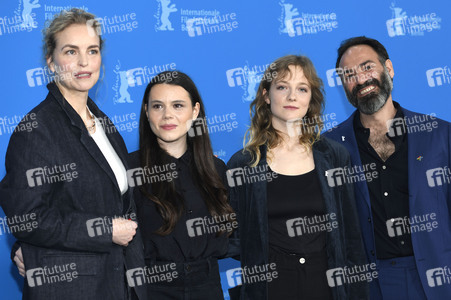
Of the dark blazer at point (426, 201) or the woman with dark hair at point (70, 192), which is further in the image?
the dark blazer at point (426, 201)

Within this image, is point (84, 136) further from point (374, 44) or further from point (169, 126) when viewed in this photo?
point (374, 44)

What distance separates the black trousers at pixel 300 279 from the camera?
2.61 meters

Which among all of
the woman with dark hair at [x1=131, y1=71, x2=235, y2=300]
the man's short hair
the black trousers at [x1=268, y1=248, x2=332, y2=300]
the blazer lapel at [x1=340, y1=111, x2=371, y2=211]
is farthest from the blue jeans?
the man's short hair

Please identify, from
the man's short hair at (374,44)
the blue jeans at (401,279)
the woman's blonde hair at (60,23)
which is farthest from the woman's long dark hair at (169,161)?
the man's short hair at (374,44)

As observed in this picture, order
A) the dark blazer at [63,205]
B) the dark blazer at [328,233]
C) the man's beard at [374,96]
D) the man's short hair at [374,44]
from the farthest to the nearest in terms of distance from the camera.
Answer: the man's short hair at [374,44], the man's beard at [374,96], the dark blazer at [328,233], the dark blazer at [63,205]

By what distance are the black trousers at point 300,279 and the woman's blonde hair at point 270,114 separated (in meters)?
0.57

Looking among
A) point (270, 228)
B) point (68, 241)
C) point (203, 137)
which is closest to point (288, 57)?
point (203, 137)

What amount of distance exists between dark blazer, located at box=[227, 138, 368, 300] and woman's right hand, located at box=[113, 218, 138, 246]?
705 mm

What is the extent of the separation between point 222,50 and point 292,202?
1823mm

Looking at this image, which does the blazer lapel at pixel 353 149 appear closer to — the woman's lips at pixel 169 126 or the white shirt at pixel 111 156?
the woman's lips at pixel 169 126

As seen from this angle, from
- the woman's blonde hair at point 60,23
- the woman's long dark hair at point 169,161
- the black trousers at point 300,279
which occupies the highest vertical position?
the woman's blonde hair at point 60,23

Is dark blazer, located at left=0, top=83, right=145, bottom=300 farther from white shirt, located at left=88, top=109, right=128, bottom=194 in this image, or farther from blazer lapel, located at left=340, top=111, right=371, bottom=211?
blazer lapel, located at left=340, top=111, right=371, bottom=211

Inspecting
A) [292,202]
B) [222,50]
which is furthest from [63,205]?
[222,50]

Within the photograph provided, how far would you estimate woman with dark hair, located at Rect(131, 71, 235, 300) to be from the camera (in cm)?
258
